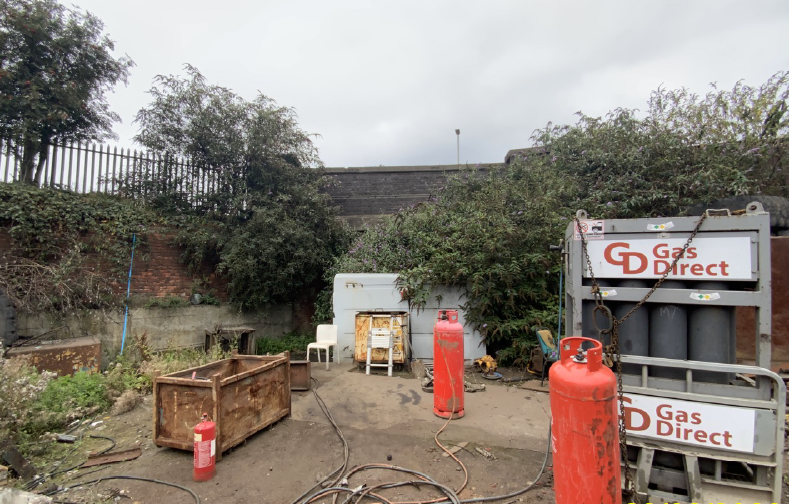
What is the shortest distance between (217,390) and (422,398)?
2.97 m

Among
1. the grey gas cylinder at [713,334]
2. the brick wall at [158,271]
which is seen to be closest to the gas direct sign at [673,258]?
the grey gas cylinder at [713,334]

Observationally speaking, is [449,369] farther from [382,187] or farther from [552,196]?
[382,187]

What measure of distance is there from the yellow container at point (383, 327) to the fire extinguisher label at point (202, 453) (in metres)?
3.79

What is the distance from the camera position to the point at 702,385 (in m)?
2.69

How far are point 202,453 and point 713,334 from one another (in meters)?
4.34

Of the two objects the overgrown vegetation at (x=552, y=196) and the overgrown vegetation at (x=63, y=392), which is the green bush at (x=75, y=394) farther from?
the overgrown vegetation at (x=552, y=196)

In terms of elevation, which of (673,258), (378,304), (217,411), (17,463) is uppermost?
(673,258)

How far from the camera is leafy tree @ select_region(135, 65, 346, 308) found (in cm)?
845

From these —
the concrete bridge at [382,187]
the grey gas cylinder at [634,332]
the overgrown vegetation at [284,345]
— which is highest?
the concrete bridge at [382,187]

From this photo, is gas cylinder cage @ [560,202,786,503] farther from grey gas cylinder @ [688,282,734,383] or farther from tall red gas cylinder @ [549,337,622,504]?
tall red gas cylinder @ [549,337,622,504]

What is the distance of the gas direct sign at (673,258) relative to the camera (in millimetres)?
2607

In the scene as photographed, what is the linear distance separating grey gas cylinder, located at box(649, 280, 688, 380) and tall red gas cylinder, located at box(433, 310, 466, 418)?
218 centimetres

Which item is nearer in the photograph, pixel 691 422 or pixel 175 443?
pixel 691 422

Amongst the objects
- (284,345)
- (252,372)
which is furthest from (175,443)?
(284,345)
